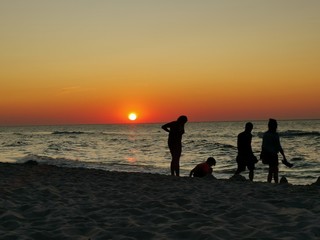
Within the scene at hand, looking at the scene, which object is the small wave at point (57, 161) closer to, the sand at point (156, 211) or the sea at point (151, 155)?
the sea at point (151, 155)

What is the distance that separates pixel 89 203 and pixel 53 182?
116 inches

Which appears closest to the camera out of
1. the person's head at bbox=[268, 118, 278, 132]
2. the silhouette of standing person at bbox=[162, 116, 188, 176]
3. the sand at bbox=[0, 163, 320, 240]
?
the sand at bbox=[0, 163, 320, 240]

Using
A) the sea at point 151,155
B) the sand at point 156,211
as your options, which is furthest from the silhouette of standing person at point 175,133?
the sea at point 151,155

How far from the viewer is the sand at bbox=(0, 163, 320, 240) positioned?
15.3ft

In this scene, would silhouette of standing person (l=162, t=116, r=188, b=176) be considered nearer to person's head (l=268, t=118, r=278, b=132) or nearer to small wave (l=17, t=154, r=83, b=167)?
person's head (l=268, t=118, r=278, b=132)

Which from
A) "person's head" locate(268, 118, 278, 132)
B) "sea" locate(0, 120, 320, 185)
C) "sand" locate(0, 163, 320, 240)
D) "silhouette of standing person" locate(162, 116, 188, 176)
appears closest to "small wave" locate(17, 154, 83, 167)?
"sea" locate(0, 120, 320, 185)

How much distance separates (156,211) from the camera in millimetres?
5855

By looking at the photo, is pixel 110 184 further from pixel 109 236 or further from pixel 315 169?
pixel 315 169

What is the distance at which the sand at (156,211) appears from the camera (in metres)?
4.66

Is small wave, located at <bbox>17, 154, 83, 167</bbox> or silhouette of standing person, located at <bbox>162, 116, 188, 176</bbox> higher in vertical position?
silhouette of standing person, located at <bbox>162, 116, 188, 176</bbox>

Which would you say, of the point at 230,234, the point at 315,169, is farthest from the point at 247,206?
the point at 315,169

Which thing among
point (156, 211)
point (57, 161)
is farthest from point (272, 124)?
point (57, 161)

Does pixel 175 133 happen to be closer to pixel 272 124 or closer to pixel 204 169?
pixel 204 169

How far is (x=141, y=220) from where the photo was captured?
532 centimetres
